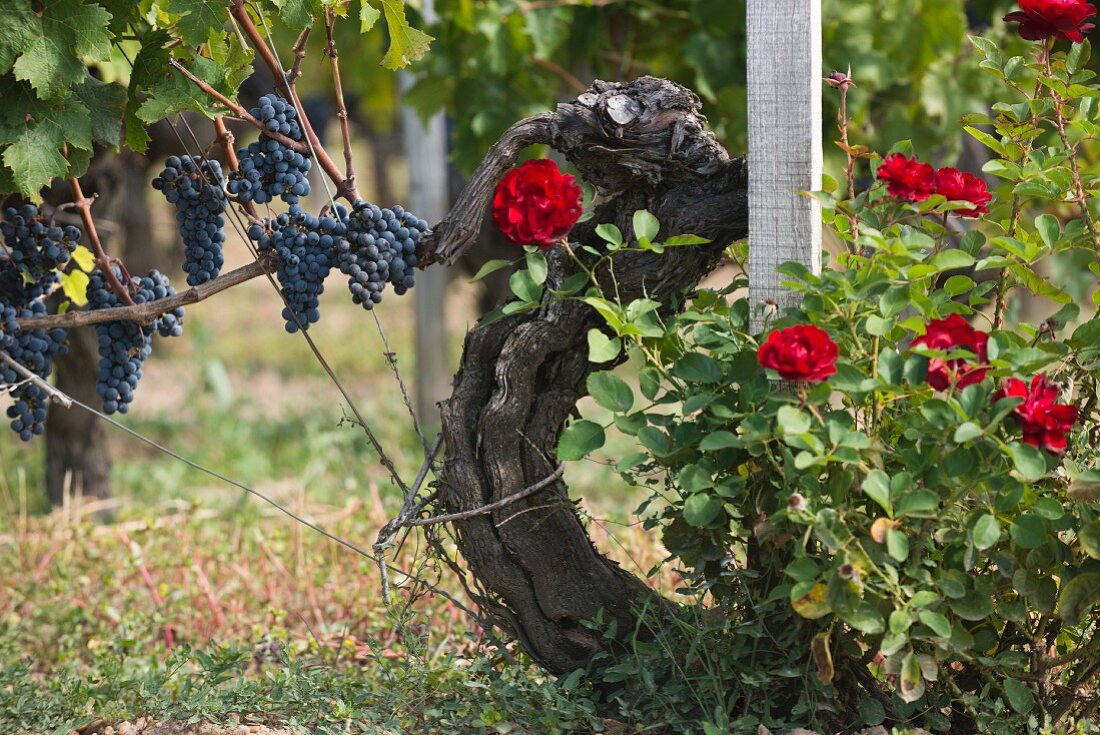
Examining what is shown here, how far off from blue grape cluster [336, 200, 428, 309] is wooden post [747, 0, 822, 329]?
0.67 meters

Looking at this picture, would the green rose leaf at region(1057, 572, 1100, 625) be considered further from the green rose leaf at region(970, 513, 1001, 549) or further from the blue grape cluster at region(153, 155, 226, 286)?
the blue grape cluster at region(153, 155, 226, 286)

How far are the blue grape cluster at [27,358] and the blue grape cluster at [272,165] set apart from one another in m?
0.60

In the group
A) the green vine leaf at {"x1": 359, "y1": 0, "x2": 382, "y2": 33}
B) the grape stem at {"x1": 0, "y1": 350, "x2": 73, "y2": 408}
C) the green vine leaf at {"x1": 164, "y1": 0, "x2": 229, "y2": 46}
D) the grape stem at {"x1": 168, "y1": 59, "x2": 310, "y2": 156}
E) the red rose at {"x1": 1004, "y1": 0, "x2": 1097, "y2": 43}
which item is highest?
the green vine leaf at {"x1": 359, "y1": 0, "x2": 382, "y2": 33}

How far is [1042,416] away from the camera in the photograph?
1652 millimetres

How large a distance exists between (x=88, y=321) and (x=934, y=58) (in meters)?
3.26

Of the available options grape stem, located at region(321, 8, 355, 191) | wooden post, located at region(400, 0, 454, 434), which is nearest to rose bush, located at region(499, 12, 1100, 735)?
grape stem, located at region(321, 8, 355, 191)

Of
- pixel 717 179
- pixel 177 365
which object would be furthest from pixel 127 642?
pixel 177 365

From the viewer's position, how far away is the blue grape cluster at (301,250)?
219cm

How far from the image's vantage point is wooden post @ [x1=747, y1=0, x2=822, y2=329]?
192 centimetres

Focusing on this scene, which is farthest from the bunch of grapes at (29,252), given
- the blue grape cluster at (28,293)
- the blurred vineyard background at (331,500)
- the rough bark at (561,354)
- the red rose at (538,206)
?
the red rose at (538,206)

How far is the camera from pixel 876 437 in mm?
1776

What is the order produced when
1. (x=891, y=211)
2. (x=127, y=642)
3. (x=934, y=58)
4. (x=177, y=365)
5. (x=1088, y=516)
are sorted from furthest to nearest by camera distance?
(x=177, y=365)
(x=934, y=58)
(x=127, y=642)
(x=891, y=211)
(x=1088, y=516)

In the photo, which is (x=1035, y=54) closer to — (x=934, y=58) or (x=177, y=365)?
(x=934, y=58)

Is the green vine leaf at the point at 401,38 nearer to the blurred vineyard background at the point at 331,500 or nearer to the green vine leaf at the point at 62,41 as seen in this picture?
the green vine leaf at the point at 62,41
